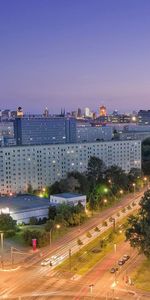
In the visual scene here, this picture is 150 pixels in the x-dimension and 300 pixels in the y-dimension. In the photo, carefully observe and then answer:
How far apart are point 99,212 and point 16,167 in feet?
67.7

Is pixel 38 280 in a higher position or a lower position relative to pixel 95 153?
lower

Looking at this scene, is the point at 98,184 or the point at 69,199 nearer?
the point at 69,199

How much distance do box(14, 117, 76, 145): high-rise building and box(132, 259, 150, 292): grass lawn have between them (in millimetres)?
90649

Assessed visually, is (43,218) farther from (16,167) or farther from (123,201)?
(16,167)

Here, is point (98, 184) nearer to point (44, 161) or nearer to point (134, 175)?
point (134, 175)

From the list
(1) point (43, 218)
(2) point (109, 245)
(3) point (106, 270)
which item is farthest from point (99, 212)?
(3) point (106, 270)

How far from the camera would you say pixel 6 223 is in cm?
4266

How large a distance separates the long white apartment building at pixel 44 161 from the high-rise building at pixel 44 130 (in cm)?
4308

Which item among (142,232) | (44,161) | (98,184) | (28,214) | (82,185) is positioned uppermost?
(44,161)

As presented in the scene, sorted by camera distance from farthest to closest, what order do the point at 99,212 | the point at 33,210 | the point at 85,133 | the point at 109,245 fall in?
the point at 85,133 < the point at 99,212 < the point at 33,210 < the point at 109,245

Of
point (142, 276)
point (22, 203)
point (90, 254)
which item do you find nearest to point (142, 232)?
point (142, 276)

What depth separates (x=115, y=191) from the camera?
2452 inches

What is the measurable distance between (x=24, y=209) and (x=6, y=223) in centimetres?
625

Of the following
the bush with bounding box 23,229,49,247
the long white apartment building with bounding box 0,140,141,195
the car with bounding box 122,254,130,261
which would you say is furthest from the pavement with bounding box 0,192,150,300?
the long white apartment building with bounding box 0,140,141,195
